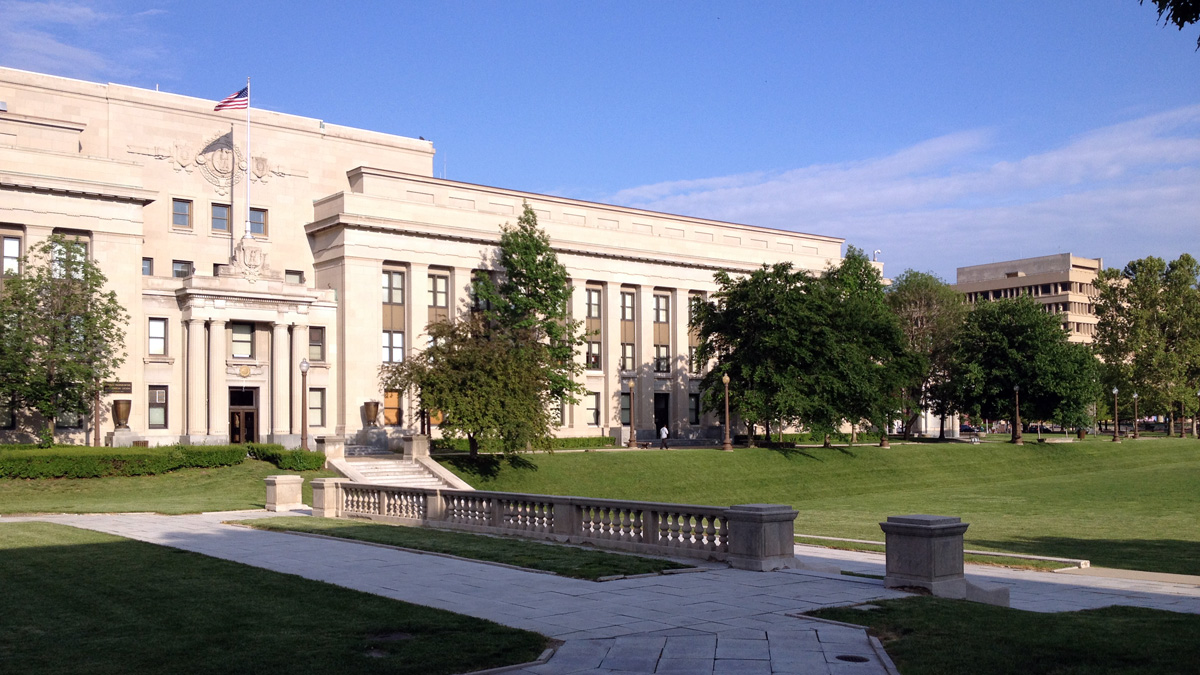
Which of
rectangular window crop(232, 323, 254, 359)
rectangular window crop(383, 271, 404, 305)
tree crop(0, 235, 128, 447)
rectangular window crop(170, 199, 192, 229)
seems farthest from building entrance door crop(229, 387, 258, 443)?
rectangular window crop(170, 199, 192, 229)

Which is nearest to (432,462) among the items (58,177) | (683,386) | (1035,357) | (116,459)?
(116,459)

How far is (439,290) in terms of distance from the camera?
2665 inches

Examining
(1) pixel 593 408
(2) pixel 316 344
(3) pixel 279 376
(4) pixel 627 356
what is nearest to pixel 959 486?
(1) pixel 593 408

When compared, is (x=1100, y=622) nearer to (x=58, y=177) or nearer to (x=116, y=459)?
(x=116, y=459)

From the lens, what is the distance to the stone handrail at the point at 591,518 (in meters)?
17.8

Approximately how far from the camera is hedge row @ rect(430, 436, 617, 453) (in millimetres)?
59750

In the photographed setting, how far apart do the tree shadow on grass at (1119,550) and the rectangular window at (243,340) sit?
42081mm

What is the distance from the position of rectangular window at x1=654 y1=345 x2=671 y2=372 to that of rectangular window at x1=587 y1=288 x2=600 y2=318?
6.49 m

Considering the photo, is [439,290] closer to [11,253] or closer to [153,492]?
[11,253]

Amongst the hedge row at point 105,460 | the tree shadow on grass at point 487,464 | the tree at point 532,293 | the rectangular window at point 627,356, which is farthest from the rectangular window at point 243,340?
the rectangular window at point 627,356

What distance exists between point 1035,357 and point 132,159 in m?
67.5

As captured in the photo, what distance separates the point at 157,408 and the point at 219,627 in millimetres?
48042

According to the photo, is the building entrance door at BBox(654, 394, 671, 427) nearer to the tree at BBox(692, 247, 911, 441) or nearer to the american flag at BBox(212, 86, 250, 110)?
the tree at BBox(692, 247, 911, 441)

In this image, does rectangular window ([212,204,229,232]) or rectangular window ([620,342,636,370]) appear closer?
rectangular window ([212,204,229,232])
